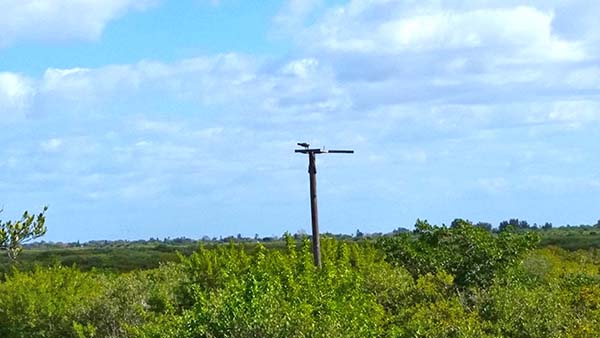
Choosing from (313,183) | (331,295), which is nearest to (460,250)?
(313,183)

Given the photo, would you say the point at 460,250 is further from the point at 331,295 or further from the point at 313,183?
the point at 331,295

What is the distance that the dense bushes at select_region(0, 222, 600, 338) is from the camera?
2336 cm

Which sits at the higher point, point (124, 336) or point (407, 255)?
point (407, 255)

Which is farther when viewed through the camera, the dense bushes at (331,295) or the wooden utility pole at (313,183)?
the wooden utility pole at (313,183)

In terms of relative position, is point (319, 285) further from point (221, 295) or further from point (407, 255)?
point (407, 255)

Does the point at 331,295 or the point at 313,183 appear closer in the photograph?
the point at 331,295

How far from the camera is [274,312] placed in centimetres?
2230

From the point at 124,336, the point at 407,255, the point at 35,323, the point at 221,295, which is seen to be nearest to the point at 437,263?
the point at 407,255

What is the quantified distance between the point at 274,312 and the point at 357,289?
19.1 feet

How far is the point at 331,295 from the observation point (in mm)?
25781

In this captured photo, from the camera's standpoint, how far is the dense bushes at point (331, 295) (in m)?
23.4

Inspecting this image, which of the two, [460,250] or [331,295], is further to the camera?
[460,250]

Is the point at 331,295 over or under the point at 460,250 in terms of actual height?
under

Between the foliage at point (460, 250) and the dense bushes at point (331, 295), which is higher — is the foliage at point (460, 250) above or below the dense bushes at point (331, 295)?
above
